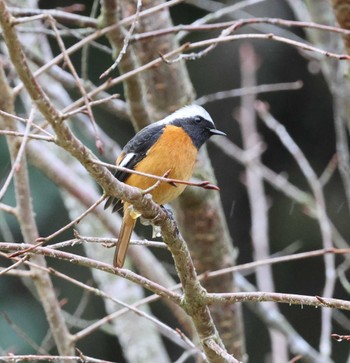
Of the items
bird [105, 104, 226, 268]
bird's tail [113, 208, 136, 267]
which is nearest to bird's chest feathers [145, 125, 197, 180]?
bird [105, 104, 226, 268]

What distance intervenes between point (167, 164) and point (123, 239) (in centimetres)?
57

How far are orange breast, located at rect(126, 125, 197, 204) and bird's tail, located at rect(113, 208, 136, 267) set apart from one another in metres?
0.16

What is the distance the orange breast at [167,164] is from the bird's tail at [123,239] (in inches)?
6.5

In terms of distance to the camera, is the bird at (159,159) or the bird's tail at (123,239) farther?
the bird at (159,159)

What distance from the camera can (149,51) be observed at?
16.2 ft

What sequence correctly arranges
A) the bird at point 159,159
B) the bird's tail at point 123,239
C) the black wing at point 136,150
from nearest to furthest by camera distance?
the bird's tail at point 123,239 < the bird at point 159,159 < the black wing at point 136,150

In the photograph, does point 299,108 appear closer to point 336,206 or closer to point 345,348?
point 336,206

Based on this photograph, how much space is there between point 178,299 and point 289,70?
23.8ft

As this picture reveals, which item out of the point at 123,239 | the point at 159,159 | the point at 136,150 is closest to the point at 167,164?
the point at 159,159

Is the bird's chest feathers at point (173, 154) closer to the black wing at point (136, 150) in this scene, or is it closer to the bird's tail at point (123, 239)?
the black wing at point (136, 150)

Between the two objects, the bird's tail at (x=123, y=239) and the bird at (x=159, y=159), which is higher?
the bird at (x=159, y=159)

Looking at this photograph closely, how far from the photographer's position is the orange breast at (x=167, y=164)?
3.99 metres

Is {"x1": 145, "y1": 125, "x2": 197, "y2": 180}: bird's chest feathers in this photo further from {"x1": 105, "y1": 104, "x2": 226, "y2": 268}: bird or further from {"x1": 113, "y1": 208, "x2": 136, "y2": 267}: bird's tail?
{"x1": 113, "y1": 208, "x2": 136, "y2": 267}: bird's tail

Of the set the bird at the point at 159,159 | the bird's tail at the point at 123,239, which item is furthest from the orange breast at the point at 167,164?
the bird's tail at the point at 123,239
